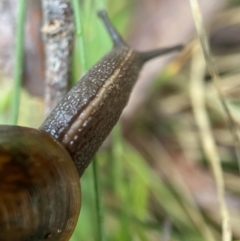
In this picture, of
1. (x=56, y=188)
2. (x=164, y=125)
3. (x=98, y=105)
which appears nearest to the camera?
(x=56, y=188)

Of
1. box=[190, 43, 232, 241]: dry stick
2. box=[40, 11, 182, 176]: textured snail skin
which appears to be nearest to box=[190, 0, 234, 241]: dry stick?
box=[190, 43, 232, 241]: dry stick

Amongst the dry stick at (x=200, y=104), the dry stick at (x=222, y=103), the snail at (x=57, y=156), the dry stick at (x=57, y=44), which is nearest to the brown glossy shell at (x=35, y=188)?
the snail at (x=57, y=156)

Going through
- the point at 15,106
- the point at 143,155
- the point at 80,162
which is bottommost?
the point at 143,155

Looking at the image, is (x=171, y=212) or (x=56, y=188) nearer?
(x=56, y=188)

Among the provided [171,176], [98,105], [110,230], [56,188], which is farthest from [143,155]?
[56,188]

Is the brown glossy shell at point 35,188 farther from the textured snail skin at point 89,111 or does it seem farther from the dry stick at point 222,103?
the dry stick at point 222,103

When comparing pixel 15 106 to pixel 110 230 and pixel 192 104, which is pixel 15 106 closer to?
pixel 110 230

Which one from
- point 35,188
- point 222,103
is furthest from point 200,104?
point 35,188
